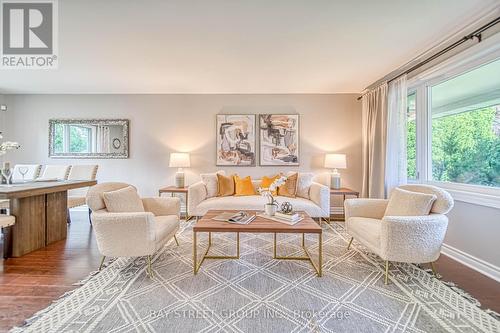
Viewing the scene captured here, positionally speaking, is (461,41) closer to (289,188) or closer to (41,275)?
(289,188)

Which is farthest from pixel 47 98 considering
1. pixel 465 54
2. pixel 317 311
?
pixel 465 54

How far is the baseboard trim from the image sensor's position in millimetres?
2174

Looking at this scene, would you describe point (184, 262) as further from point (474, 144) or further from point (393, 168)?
point (474, 144)

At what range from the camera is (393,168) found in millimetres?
3459

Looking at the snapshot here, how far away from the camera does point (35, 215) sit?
2900 mm

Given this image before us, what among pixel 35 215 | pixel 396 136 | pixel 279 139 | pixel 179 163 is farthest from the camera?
pixel 279 139

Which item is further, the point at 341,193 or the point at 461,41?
the point at 341,193

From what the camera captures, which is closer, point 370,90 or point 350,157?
point 370,90

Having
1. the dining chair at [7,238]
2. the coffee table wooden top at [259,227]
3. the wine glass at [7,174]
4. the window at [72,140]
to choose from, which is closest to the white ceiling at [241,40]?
the window at [72,140]

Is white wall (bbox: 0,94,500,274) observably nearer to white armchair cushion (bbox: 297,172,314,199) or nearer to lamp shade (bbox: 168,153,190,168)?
lamp shade (bbox: 168,153,190,168)

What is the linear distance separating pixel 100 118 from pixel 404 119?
5436 millimetres

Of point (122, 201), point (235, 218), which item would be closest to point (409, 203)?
point (235, 218)

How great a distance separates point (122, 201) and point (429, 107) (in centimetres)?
404

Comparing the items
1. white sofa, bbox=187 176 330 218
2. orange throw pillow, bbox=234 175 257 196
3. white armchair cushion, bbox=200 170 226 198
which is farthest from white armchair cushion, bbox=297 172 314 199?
white armchair cushion, bbox=200 170 226 198
